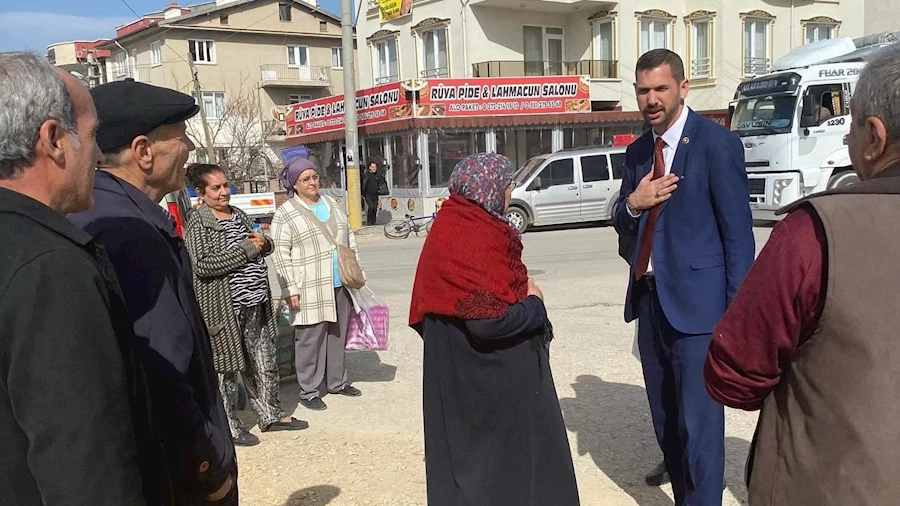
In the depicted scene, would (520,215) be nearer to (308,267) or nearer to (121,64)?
(308,267)

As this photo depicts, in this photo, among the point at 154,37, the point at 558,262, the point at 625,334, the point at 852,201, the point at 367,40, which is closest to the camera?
the point at 852,201

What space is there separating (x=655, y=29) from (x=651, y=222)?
87.5 ft

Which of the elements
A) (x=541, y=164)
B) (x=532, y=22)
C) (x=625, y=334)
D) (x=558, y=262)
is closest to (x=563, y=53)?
(x=532, y=22)

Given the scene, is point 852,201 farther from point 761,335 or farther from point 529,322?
point 529,322

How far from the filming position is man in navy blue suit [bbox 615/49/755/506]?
3.15 metres

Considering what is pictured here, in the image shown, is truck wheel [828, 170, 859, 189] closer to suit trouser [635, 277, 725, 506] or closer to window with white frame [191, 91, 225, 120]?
suit trouser [635, 277, 725, 506]

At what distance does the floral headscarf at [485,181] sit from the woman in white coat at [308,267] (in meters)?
2.49

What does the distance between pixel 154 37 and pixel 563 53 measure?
2794cm

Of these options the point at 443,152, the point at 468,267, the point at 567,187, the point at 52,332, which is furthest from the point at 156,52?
the point at 52,332

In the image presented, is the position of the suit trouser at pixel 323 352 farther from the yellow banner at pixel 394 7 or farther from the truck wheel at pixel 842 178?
the yellow banner at pixel 394 7

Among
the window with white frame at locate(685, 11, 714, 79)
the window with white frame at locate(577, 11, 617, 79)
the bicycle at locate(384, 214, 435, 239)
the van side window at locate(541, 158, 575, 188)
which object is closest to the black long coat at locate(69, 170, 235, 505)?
the van side window at locate(541, 158, 575, 188)

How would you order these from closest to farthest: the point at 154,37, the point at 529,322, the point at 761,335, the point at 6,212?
the point at 6,212 → the point at 761,335 → the point at 529,322 → the point at 154,37

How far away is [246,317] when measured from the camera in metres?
4.79

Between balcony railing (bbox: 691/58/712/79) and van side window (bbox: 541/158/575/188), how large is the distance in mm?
14357
